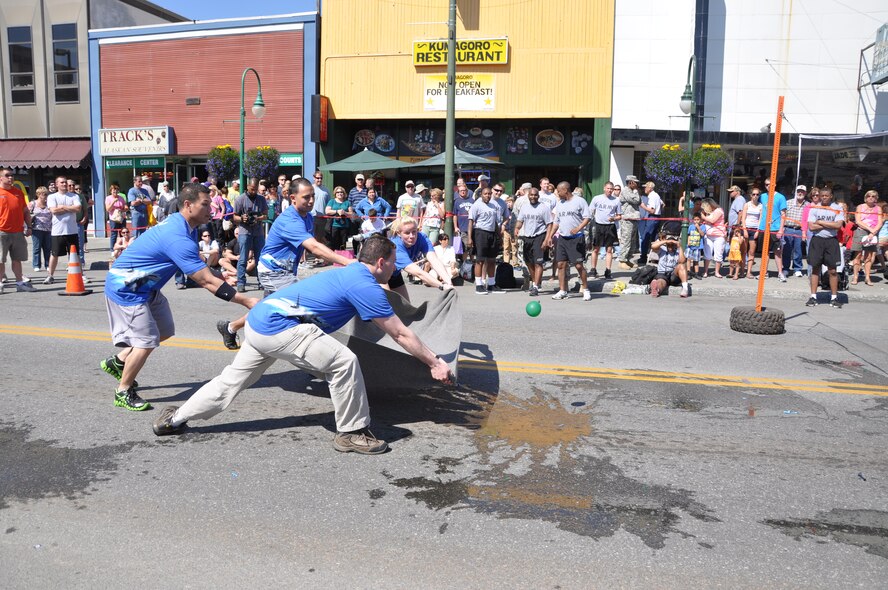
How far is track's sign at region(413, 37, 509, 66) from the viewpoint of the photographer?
73.6ft

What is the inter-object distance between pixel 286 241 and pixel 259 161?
17.4 metres

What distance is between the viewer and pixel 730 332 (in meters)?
9.45

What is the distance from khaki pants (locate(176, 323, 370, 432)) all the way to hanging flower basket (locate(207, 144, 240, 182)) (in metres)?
20.1

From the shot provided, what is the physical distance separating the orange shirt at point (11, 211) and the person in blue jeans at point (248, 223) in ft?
11.3

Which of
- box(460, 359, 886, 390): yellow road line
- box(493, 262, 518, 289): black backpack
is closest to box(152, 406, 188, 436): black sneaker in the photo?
box(460, 359, 886, 390): yellow road line

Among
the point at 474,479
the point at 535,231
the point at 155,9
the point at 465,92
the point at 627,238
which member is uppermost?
the point at 155,9

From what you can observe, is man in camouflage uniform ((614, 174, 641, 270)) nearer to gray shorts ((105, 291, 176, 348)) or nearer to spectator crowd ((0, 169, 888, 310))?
spectator crowd ((0, 169, 888, 310))

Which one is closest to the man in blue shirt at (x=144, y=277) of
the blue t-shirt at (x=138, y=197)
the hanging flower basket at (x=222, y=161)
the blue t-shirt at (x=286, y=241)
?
the blue t-shirt at (x=286, y=241)

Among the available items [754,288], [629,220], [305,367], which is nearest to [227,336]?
[305,367]

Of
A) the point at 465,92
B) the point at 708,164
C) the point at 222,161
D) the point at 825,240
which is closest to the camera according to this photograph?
the point at 825,240

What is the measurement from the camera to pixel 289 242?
7.01 m

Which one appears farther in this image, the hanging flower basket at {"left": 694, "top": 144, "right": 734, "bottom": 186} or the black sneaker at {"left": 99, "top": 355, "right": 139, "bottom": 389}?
the hanging flower basket at {"left": 694, "top": 144, "right": 734, "bottom": 186}

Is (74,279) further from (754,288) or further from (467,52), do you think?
(467,52)

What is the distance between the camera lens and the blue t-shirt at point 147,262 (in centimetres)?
573
